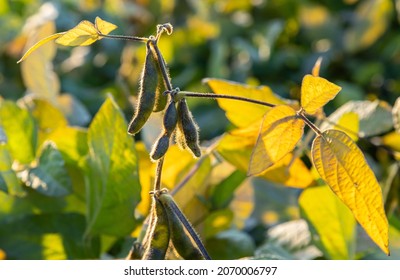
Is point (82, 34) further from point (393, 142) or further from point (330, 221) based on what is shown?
point (393, 142)

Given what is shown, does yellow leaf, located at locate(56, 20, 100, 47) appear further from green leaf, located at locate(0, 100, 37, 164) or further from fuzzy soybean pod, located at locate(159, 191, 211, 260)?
green leaf, located at locate(0, 100, 37, 164)

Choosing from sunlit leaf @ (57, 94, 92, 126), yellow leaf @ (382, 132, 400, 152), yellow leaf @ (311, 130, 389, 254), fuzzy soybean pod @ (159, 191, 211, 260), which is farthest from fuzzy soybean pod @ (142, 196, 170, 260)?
sunlit leaf @ (57, 94, 92, 126)

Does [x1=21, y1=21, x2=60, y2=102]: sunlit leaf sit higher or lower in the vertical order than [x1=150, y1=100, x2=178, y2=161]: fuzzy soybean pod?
lower

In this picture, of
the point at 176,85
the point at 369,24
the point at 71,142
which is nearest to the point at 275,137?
the point at 71,142

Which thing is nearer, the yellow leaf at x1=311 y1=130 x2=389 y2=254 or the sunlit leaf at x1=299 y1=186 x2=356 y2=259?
the yellow leaf at x1=311 y1=130 x2=389 y2=254

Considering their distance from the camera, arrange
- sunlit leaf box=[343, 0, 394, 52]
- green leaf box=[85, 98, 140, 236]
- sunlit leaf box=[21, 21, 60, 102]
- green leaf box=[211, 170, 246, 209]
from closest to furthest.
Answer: green leaf box=[85, 98, 140, 236]
green leaf box=[211, 170, 246, 209]
sunlit leaf box=[21, 21, 60, 102]
sunlit leaf box=[343, 0, 394, 52]

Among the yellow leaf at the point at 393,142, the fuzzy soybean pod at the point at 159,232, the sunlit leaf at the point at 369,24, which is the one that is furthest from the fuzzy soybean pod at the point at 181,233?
the sunlit leaf at the point at 369,24
